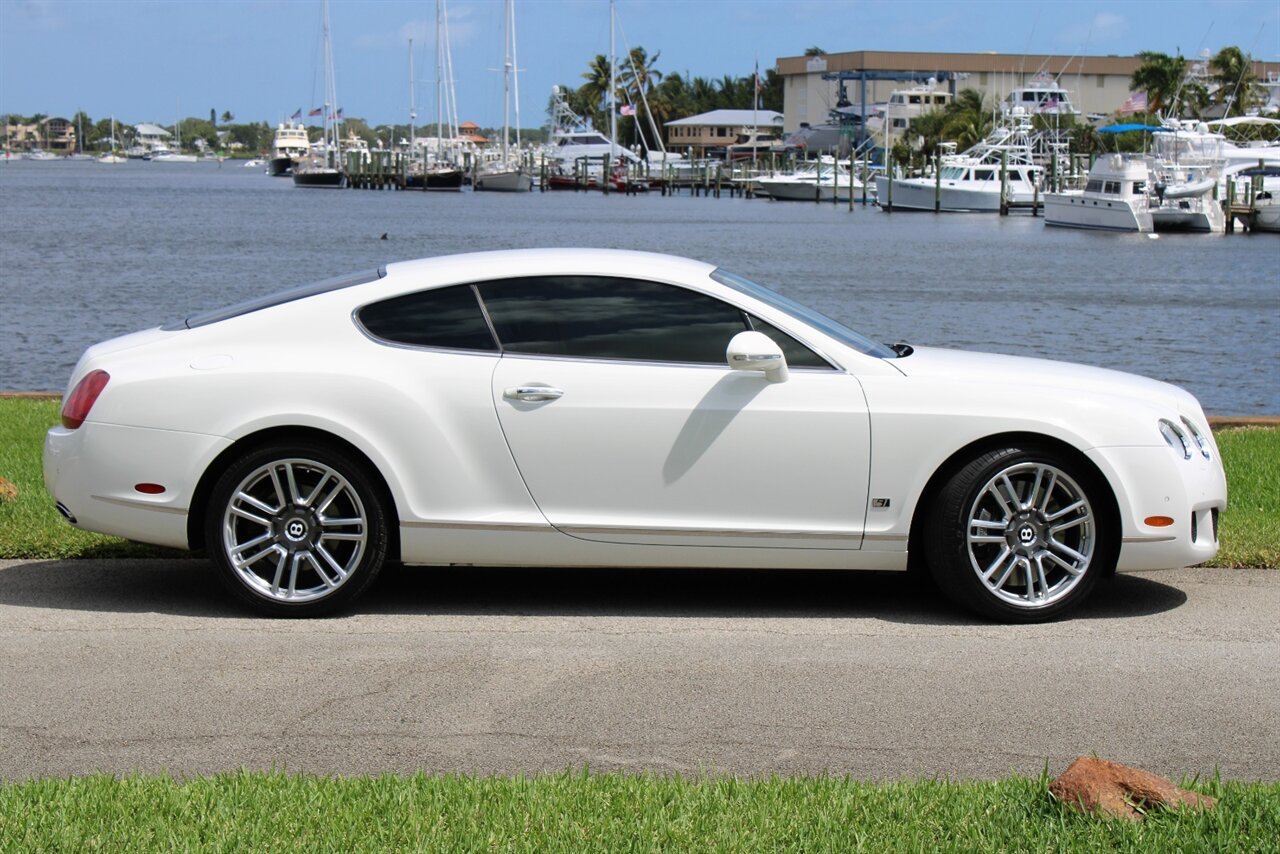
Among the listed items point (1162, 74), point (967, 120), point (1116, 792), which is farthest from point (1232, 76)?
point (1116, 792)

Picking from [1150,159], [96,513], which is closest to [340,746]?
[96,513]

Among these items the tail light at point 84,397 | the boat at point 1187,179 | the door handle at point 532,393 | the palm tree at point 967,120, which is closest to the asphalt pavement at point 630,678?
the tail light at point 84,397

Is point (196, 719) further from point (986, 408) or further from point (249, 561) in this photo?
point (986, 408)

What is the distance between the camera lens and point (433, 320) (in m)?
6.62

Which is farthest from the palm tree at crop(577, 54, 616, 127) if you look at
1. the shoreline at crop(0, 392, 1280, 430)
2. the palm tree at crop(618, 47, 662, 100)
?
the shoreline at crop(0, 392, 1280, 430)

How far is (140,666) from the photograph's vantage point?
5.83 metres

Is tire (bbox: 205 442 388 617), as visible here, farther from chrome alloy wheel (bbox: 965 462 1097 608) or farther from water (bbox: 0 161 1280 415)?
water (bbox: 0 161 1280 415)

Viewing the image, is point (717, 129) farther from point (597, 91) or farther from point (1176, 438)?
point (1176, 438)

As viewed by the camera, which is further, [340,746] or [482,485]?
[482,485]

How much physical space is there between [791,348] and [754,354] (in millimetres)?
296

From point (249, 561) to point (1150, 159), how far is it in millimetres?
69672

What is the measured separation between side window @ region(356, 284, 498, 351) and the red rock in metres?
3.21

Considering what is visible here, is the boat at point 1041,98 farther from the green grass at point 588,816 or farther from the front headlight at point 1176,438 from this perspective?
the green grass at point 588,816

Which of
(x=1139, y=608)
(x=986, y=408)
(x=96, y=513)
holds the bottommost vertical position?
(x=1139, y=608)
